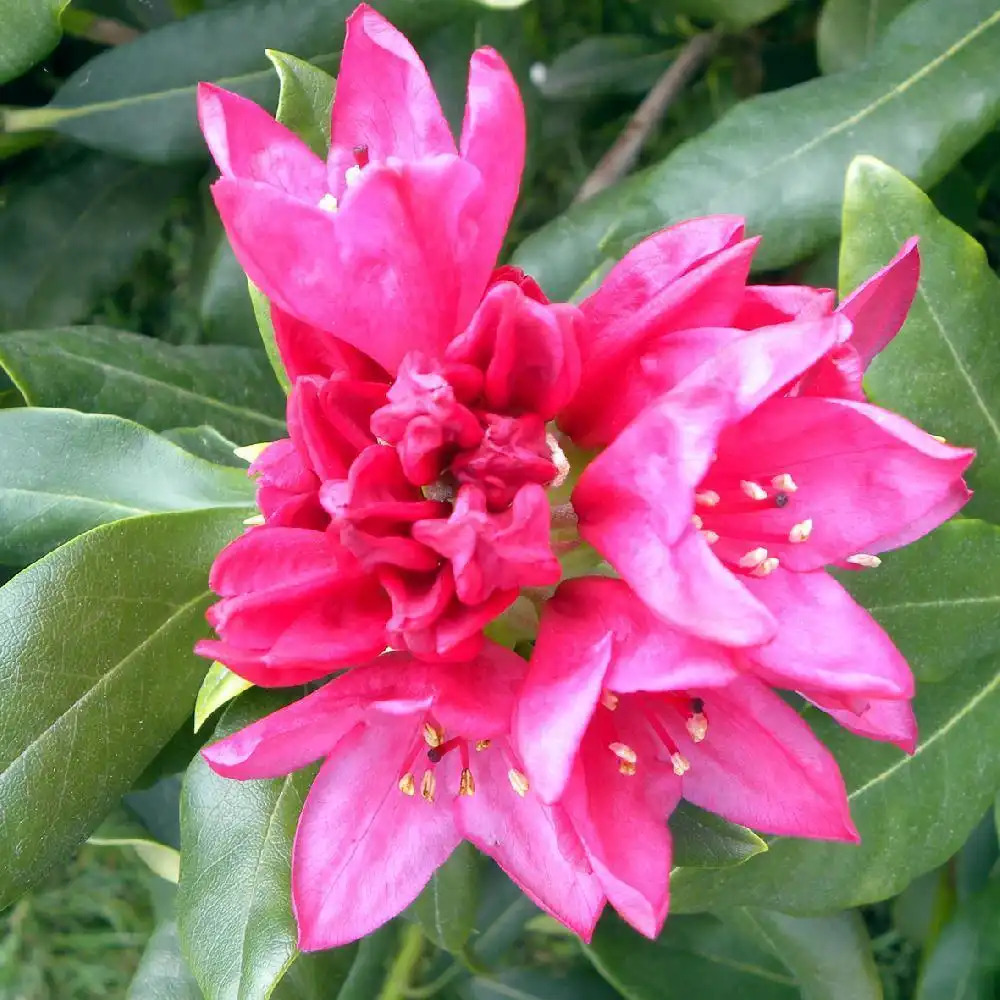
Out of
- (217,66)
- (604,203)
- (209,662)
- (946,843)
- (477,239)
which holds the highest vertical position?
(477,239)

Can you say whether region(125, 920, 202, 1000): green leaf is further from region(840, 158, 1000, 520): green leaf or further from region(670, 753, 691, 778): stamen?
region(840, 158, 1000, 520): green leaf

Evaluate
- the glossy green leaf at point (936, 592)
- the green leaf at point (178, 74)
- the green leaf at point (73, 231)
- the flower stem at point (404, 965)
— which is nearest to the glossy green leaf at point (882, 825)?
the glossy green leaf at point (936, 592)

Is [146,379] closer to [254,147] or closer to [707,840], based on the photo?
[254,147]

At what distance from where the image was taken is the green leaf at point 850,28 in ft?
3.84

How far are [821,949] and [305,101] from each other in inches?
36.3

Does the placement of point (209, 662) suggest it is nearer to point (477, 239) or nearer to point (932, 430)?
point (477, 239)

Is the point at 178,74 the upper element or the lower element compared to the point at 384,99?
lower

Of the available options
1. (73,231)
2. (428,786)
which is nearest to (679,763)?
(428,786)

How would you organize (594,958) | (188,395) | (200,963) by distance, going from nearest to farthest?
(200,963)
(188,395)
(594,958)

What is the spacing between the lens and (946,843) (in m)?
0.93

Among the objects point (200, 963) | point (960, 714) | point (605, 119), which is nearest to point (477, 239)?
point (200, 963)

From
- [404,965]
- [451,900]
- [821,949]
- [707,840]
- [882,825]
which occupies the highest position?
[707,840]

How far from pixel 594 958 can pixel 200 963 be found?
536 mm

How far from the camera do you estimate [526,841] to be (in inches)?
26.2
